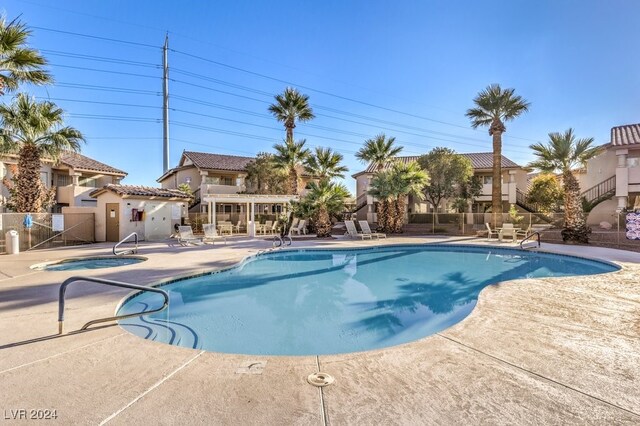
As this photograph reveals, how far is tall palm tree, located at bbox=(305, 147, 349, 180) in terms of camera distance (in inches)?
1083

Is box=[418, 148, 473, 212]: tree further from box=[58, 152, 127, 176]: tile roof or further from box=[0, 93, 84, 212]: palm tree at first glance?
box=[58, 152, 127, 176]: tile roof

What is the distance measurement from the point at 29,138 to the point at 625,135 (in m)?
35.9

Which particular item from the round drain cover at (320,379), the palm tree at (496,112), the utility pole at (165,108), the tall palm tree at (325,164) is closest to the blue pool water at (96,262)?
the round drain cover at (320,379)

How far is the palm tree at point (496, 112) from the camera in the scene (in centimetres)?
2281

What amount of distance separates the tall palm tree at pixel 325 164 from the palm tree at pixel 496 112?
10556 millimetres

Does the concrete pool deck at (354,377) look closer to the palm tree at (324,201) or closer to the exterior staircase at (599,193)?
the palm tree at (324,201)

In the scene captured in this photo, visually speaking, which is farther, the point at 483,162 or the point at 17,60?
the point at 483,162

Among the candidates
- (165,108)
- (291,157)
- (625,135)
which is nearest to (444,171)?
(625,135)

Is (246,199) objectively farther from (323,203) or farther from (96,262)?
(96,262)

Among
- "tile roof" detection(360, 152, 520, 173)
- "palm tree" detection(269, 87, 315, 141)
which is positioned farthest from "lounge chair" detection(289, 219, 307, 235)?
"tile roof" detection(360, 152, 520, 173)

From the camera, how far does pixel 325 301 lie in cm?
848

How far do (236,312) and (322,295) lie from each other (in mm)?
2549

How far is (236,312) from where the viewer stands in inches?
293

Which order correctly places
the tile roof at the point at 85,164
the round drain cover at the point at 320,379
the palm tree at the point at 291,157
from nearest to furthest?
the round drain cover at the point at 320,379
the tile roof at the point at 85,164
the palm tree at the point at 291,157
